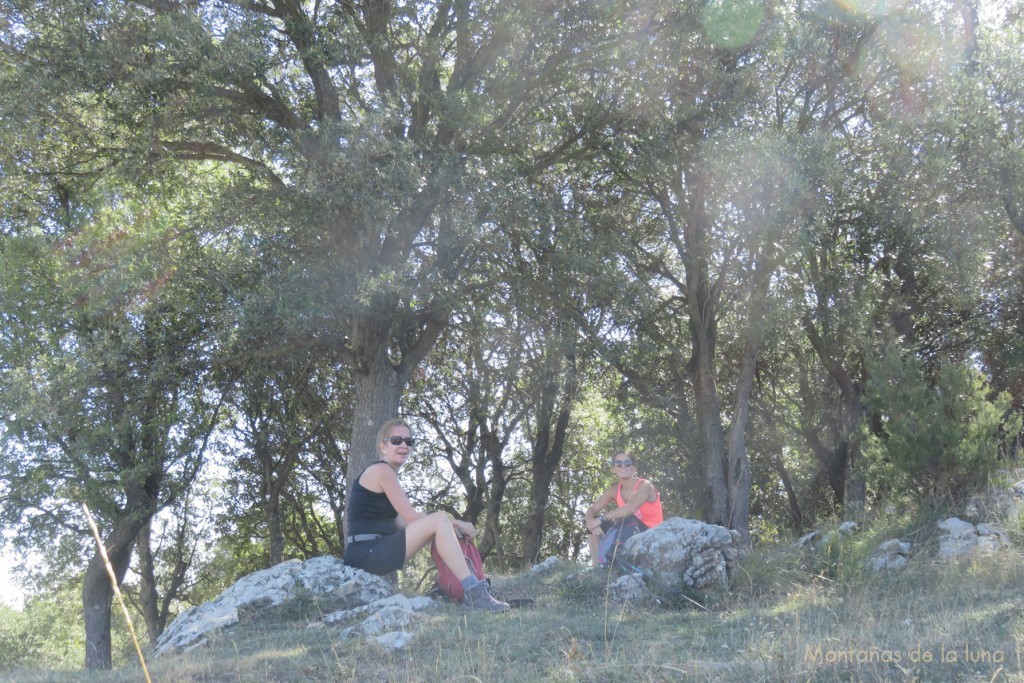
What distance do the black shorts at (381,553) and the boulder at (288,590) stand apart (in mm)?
195

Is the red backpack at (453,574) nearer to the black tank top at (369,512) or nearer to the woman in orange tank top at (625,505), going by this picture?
the black tank top at (369,512)

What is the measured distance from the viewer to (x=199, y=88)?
10414mm

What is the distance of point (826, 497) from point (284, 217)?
11743 millimetres

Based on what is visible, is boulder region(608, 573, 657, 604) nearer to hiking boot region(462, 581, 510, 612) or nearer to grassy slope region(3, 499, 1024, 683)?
grassy slope region(3, 499, 1024, 683)

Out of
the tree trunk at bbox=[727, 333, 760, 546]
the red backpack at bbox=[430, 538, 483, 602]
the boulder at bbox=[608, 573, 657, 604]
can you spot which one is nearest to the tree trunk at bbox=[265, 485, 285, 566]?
the tree trunk at bbox=[727, 333, 760, 546]

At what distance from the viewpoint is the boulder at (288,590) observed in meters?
7.13

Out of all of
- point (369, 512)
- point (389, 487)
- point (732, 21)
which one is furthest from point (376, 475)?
point (732, 21)

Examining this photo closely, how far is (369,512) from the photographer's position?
7293 mm

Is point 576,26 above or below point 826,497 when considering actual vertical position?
→ above

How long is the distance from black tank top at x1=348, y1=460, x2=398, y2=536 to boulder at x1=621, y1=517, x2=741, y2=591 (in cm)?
203

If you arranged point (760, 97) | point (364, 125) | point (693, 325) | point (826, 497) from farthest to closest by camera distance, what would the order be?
point (826, 497)
point (693, 325)
point (760, 97)
point (364, 125)

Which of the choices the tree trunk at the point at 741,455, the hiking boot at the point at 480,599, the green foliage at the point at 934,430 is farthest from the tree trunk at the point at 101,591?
the green foliage at the point at 934,430

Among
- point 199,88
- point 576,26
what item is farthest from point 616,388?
point 199,88

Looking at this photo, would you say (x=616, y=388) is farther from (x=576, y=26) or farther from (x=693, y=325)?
(x=576, y=26)
